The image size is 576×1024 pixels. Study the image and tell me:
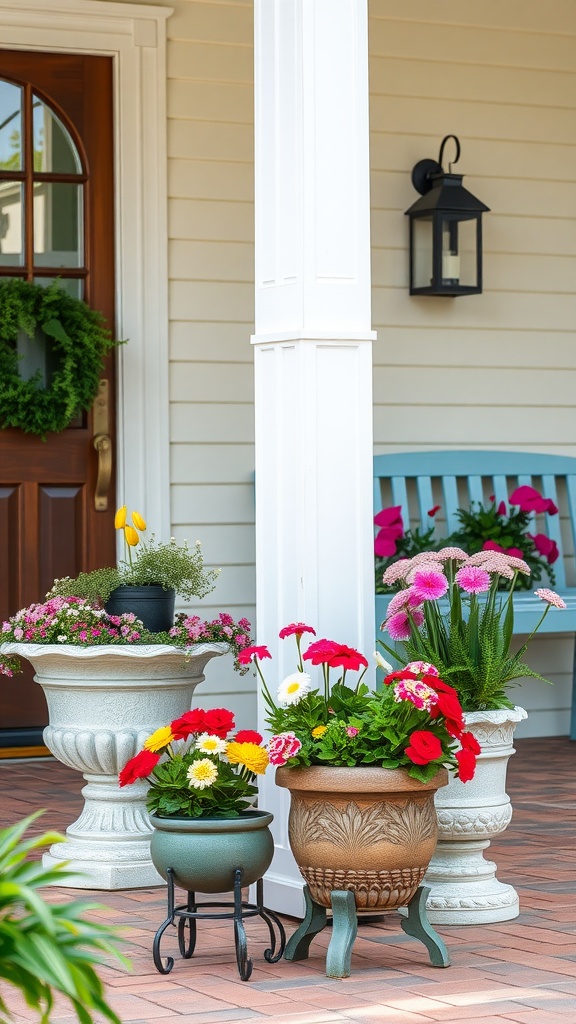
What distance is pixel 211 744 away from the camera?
10.2 feet

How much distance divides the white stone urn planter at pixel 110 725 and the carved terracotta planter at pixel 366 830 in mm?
874

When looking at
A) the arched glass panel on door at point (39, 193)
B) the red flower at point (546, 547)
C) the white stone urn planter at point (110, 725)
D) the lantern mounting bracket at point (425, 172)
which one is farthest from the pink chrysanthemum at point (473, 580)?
the lantern mounting bracket at point (425, 172)

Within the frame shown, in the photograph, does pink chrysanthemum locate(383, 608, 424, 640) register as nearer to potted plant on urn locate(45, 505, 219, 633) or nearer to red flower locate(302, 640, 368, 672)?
red flower locate(302, 640, 368, 672)

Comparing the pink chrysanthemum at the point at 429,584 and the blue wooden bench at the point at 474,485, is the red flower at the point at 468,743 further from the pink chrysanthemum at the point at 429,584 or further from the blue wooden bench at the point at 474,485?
the blue wooden bench at the point at 474,485

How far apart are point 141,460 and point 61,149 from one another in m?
1.23

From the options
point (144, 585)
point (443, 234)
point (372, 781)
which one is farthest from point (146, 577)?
point (443, 234)

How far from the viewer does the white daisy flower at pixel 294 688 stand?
3090mm

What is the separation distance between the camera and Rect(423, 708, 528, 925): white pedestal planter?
11.1ft

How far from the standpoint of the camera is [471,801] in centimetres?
340

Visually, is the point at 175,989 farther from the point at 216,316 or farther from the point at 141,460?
the point at 216,316

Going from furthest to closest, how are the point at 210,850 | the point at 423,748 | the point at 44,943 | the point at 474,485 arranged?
the point at 474,485 → the point at 210,850 → the point at 423,748 → the point at 44,943

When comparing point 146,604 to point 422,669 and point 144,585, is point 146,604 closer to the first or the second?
point 144,585

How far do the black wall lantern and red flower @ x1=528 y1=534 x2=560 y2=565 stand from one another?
41.2 inches

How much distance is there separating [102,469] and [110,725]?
1.96 m
